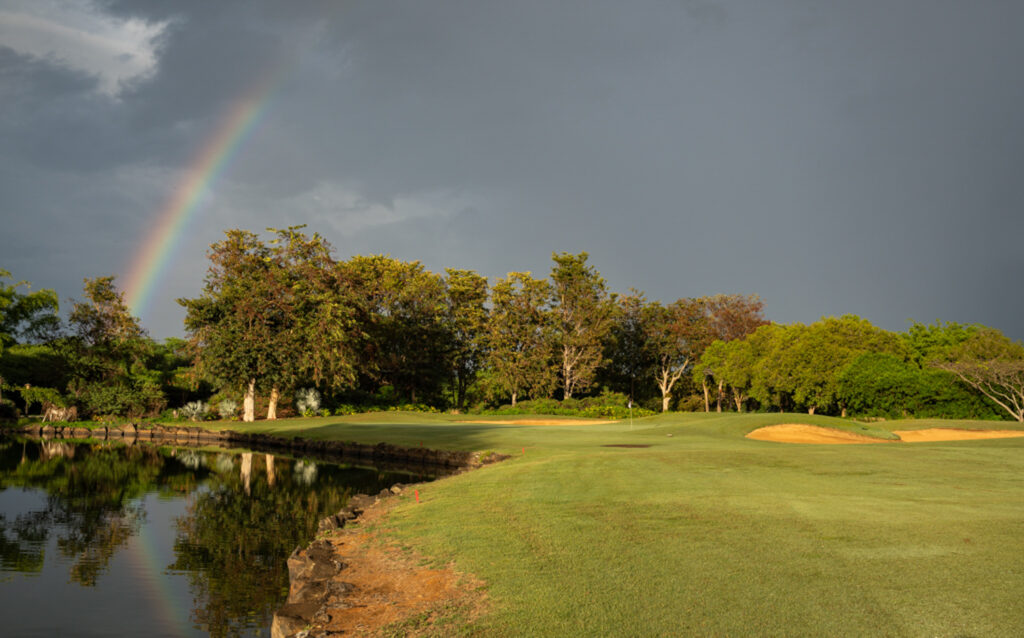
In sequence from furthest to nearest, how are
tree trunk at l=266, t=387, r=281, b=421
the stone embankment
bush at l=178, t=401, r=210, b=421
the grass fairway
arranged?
bush at l=178, t=401, r=210, b=421, tree trunk at l=266, t=387, r=281, b=421, the stone embankment, the grass fairway

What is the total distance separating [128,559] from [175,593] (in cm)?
256

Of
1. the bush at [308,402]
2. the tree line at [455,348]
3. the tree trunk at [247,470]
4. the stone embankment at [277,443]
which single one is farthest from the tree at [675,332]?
the tree trunk at [247,470]

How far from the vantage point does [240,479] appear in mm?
23016

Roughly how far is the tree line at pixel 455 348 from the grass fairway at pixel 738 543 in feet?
101

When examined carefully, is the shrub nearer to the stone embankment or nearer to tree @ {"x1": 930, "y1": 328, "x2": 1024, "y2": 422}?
the stone embankment

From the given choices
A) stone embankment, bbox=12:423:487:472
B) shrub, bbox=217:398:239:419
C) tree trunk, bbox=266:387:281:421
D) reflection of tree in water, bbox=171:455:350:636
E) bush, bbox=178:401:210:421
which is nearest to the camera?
reflection of tree in water, bbox=171:455:350:636

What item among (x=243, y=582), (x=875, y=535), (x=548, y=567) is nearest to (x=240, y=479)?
(x=243, y=582)

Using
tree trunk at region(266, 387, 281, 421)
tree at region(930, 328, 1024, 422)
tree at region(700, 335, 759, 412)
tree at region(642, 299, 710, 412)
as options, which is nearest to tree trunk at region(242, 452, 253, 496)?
tree trunk at region(266, 387, 281, 421)

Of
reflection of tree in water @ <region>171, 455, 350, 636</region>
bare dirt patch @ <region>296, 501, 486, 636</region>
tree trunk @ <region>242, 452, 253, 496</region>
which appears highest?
bare dirt patch @ <region>296, 501, 486, 636</region>

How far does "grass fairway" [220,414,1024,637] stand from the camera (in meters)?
5.63

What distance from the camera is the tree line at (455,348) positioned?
43.5 meters

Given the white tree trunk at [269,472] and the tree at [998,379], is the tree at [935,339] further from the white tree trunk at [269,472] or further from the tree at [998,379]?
A: the white tree trunk at [269,472]

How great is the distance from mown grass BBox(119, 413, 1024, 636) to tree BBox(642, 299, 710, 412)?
54352mm

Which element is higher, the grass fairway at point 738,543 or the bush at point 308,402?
the bush at point 308,402
